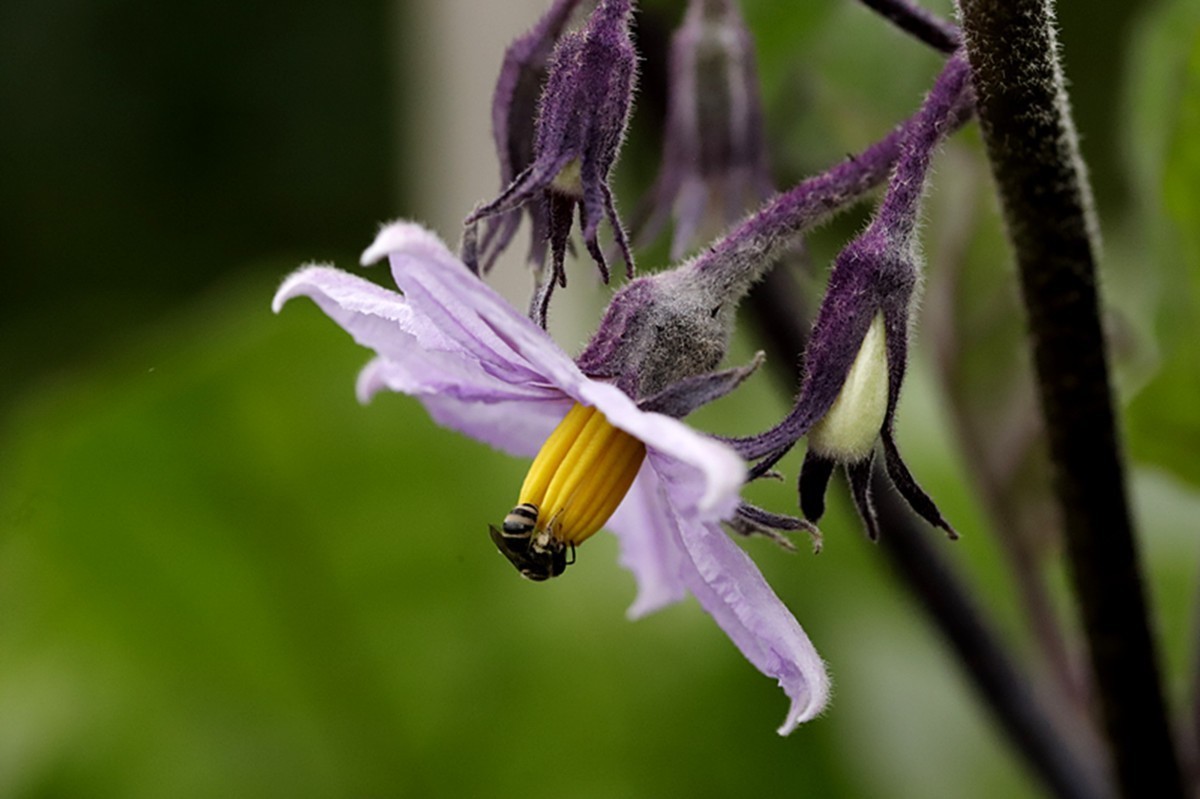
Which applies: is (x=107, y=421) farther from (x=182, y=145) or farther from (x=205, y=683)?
(x=182, y=145)

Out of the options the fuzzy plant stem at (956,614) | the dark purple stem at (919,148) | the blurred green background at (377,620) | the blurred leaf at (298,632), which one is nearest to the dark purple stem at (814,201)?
the dark purple stem at (919,148)

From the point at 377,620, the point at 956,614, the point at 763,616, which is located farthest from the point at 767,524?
the point at 377,620

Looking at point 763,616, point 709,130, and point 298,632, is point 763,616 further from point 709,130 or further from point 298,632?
point 298,632

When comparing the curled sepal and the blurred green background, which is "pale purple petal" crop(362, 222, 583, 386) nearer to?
the curled sepal

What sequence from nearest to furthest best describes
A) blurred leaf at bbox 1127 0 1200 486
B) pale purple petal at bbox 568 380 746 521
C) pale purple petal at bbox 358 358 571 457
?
pale purple petal at bbox 568 380 746 521 → pale purple petal at bbox 358 358 571 457 → blurred leaf at bbox 1127 0 1200 486

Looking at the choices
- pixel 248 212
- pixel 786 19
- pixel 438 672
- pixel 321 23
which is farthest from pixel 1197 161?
pixel 321 23

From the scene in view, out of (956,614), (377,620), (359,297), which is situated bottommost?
(377,620)

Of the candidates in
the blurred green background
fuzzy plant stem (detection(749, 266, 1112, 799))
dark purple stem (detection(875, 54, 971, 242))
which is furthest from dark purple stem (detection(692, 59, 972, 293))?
the blurred green background
